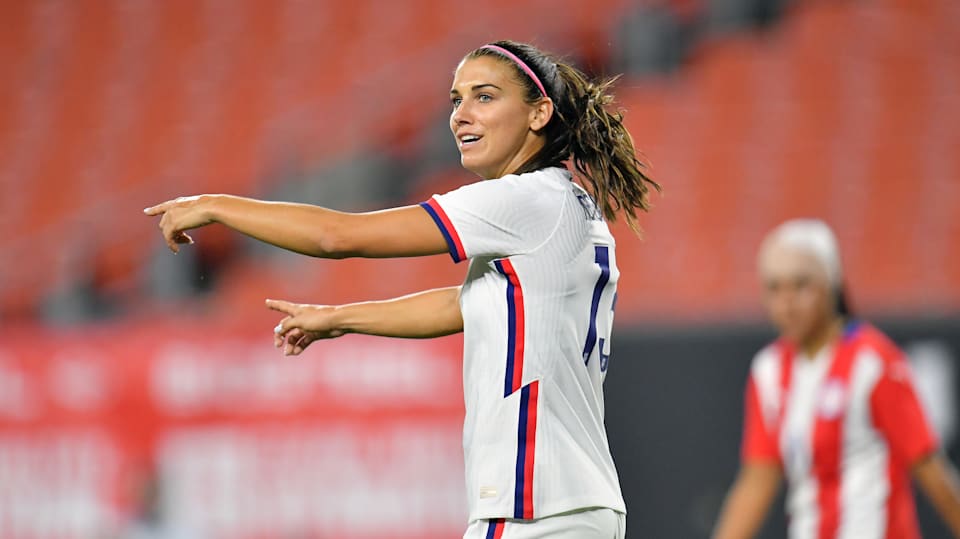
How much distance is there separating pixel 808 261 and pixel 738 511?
2.99 ft

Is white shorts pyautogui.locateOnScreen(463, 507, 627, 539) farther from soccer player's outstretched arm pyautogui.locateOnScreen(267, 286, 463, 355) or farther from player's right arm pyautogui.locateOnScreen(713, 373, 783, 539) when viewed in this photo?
player's right arm pyautogui.locateOnScreen(713, 373, 783, 539)

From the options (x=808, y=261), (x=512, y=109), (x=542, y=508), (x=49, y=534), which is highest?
(x=512, y=109)

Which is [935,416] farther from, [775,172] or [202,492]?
[202,492]

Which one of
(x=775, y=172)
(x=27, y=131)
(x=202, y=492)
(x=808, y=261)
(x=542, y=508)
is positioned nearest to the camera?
(x=542, y=508)

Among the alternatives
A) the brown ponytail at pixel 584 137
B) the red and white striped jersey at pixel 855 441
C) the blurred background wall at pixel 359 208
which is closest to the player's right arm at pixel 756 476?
the red and white striped jersey at pixel 855 441

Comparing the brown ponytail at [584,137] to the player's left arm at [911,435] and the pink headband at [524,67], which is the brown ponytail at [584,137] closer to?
the pink headband at [524,67]

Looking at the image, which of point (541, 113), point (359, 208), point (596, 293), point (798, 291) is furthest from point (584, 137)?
point (359, 208)

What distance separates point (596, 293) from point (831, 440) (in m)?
1.64

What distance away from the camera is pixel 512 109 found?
3.27m

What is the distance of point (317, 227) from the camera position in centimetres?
304

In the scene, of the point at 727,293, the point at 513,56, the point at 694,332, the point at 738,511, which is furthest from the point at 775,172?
the point at 513,56

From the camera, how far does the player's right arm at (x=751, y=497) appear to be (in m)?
4.82

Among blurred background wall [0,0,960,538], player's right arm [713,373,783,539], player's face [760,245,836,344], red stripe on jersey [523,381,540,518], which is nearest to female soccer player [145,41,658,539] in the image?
red stripe on jersey [523,381,540,518]

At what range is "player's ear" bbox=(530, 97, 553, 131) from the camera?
330cm
